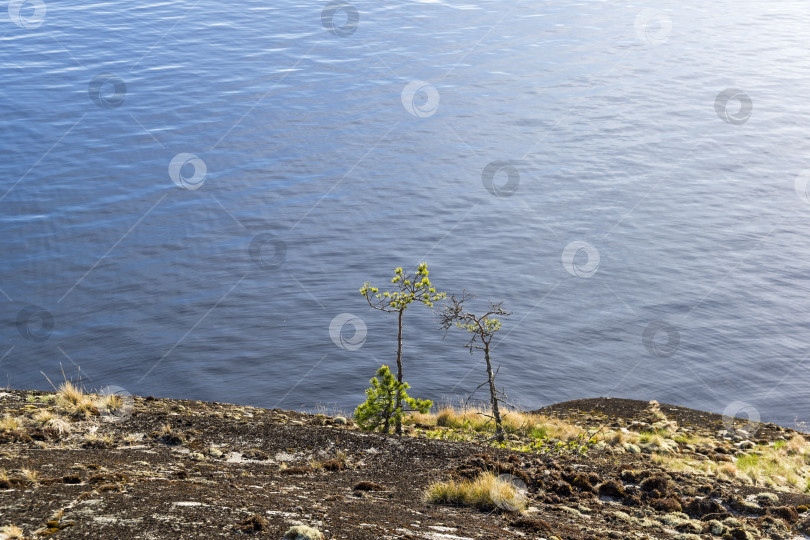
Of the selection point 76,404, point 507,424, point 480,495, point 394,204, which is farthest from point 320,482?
point 394,204

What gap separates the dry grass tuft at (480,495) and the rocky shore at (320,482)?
0.08 metres

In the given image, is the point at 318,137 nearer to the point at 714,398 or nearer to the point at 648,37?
the point at 714,398

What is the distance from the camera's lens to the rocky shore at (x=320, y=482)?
29.0ft

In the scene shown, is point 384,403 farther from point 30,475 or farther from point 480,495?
point 30,475

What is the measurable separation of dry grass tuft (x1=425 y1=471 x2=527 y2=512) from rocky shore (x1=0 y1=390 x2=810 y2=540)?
78 mm

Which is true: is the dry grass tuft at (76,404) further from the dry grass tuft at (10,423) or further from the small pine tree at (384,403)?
the small pine tree at (384,403)

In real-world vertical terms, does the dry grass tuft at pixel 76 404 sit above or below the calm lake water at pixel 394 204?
below

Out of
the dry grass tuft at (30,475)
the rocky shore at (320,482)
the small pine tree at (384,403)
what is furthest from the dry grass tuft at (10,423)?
the small pine tree at (384,403)

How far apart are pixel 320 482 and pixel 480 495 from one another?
104 inches

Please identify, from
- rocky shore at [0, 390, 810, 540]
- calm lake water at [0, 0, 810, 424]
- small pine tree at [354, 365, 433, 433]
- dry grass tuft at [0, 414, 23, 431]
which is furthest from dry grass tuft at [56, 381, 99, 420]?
calm lake water at [0, 0, 810, 424]

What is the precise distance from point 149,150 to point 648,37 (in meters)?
56.1

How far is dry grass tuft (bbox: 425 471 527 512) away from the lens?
11070 mm

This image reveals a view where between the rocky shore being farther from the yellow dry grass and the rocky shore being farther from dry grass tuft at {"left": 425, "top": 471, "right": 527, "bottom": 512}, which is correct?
the yellow dry grass

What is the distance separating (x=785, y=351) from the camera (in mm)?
31266
